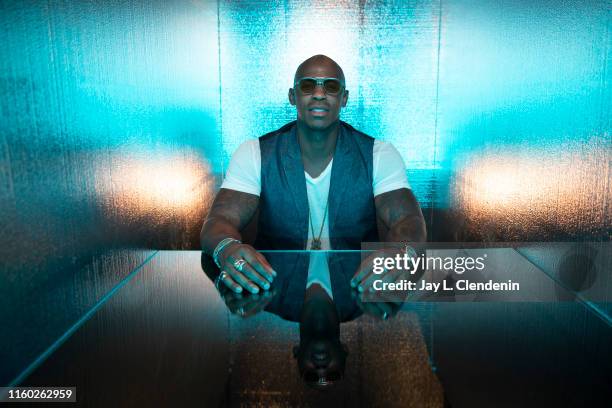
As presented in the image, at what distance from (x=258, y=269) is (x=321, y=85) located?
2.43 feet

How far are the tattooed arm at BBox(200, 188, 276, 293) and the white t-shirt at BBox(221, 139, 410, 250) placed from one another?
0.05m

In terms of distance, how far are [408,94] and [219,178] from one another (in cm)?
102

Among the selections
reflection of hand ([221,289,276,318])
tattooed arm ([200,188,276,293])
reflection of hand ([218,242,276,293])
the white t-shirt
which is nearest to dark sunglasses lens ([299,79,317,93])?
the white t-shirt

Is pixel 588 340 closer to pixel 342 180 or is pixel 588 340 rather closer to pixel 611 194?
pixel 611 194

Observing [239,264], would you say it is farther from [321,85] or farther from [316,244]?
[321,85]

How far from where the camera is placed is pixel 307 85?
6.05 feet

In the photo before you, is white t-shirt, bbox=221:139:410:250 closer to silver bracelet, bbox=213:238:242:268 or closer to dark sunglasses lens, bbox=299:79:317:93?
dark sunglasses lens, bbox=299:79:317:93

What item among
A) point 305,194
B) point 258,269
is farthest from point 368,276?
point 305,194

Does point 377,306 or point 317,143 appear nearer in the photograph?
point 377,306

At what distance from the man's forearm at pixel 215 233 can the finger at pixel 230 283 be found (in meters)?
0.22

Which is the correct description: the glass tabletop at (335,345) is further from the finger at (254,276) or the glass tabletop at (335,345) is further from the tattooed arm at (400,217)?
the tattooed arm at (400,217)

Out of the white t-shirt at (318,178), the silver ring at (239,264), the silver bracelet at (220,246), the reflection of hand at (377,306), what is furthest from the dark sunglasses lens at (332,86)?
the reflection of hand at (377,306)

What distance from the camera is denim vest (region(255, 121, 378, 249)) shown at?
1898 mm

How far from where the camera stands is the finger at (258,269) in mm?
1289
